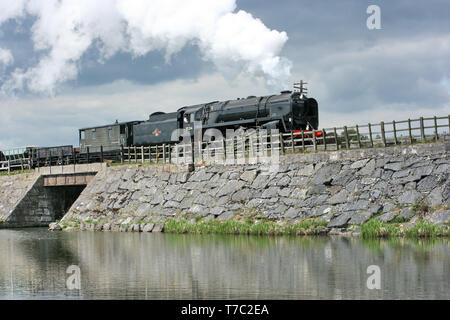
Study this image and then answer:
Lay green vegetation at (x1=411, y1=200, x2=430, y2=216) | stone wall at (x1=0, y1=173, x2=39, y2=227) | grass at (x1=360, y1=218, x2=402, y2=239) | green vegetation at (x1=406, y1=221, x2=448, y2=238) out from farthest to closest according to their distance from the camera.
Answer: stone wall at (x1=0, y1=173, x2=39, y2=227) < green vegetation at (x1=411, y1=200, x2=430, y2=216) < grass at (x1=360, y1=218, x2=402, y2=239) < green vegetation at (x1=406, y1=221, x2=448, y2=238)

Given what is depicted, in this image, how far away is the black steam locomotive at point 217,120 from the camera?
34.2 meters

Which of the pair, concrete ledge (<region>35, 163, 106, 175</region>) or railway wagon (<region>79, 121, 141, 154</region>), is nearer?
concrete ledge (<region>35, 163, 106, 175</region>)

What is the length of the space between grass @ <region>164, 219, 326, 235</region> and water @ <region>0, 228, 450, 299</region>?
1.54m

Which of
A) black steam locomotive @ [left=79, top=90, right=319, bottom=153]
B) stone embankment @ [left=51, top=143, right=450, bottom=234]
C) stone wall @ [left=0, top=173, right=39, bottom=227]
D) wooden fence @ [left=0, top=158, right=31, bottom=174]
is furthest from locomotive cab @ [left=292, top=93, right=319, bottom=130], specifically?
wooden fence @ [left=0, top=158, right=31, bottom=174]

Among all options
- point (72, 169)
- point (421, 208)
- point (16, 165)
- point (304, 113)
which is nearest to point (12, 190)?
point (16, 165)

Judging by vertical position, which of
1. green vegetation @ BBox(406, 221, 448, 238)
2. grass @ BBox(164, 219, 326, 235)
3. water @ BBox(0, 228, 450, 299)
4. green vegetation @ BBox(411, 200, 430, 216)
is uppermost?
green vegetation @ BBox(411, 200, 430, 216)

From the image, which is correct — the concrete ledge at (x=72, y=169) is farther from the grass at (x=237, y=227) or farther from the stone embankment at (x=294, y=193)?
the grass at (x=237, y=227)

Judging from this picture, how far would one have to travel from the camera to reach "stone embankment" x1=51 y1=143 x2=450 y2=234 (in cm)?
2666

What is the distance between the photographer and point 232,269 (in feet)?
59.3

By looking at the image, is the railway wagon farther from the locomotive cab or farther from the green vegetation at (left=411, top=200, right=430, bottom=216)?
the green vegetation at (left=411, top=200, right=430, bottom=216)

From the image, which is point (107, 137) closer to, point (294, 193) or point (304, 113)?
point (304, 113)

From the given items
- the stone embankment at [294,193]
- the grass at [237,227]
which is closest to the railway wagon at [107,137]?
the stone embankment at [294,193]

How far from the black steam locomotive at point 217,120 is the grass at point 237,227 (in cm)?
691

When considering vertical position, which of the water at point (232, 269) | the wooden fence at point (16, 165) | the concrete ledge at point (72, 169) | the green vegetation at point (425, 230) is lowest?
the water at point (232, 269)
